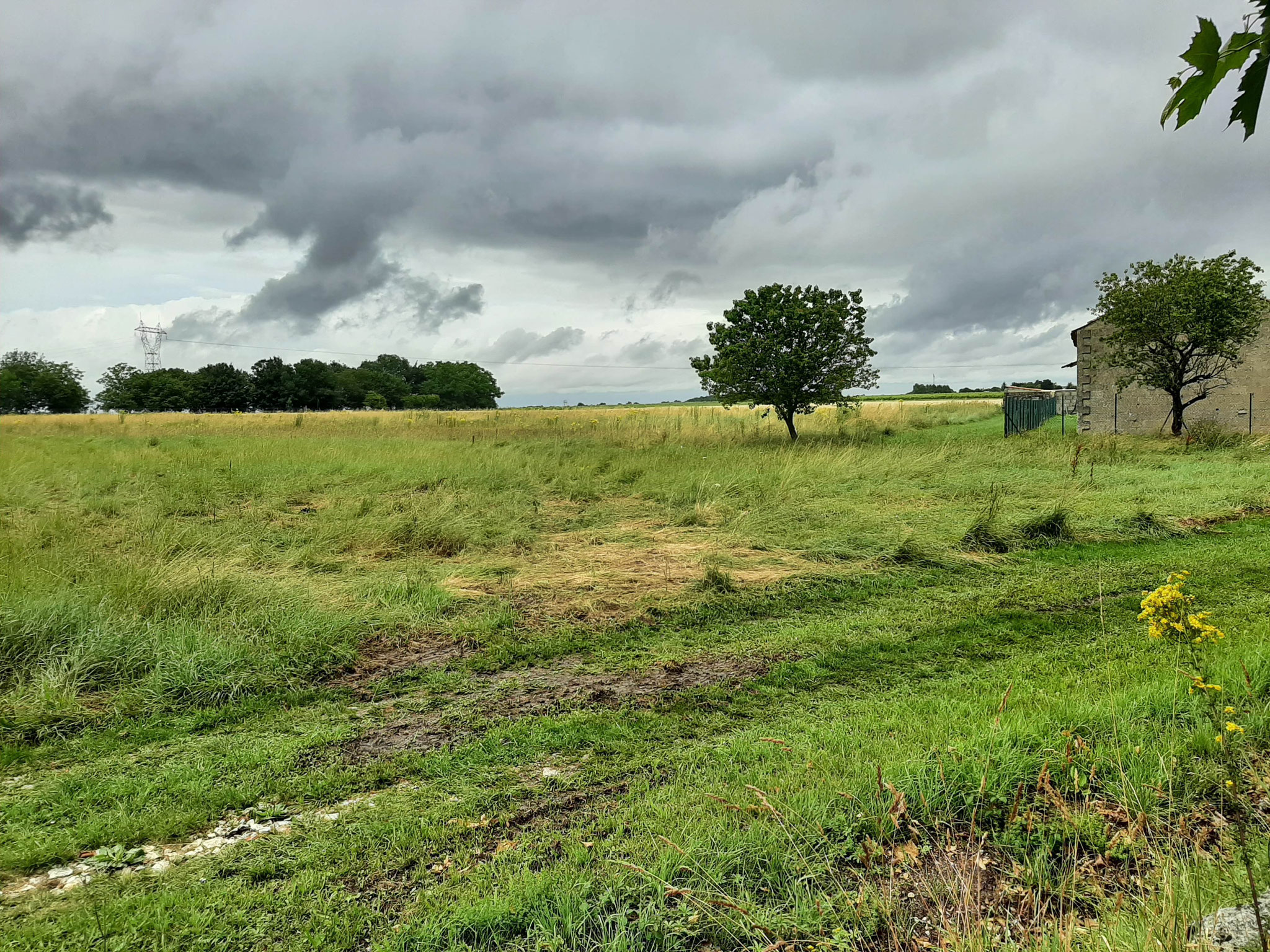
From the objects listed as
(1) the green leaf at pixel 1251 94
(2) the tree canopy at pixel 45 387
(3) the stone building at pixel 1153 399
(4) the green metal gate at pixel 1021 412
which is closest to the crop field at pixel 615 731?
(1) the green leaf at pixel 1251 94

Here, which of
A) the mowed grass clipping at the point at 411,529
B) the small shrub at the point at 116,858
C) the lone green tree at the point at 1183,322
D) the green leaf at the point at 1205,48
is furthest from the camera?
the lone green tree at the point at 1183,322

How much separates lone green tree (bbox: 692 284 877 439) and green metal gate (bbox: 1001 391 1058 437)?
718cm

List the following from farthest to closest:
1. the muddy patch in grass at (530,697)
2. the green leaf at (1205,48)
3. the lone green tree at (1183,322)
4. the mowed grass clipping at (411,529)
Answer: the lone green tree at (1183,322) < the mowed grass clipping at (411,529) < the muddy patch in grass at (530,697) < the green leaf at (1205,48)

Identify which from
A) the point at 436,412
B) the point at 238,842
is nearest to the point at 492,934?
the point at 238,842

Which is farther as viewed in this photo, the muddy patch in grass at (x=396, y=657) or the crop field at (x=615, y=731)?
the muddy patch in grass at (x=396, y=657)

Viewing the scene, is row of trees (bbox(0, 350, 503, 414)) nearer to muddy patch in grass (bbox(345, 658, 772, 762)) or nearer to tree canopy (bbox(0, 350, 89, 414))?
tree canopy (bbox(0, 350, 89, 414))

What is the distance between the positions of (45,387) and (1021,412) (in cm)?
10253

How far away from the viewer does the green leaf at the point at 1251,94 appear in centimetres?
102

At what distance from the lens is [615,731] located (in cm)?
414

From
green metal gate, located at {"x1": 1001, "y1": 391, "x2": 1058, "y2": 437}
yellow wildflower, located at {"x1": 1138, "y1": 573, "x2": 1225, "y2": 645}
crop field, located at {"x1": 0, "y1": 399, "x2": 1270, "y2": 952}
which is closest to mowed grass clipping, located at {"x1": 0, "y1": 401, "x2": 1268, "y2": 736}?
crop field, located at {"x1": 0, "y1": 399, "x2": 1270, "y2": 952}

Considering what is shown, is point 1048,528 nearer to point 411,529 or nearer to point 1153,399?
point 411,529

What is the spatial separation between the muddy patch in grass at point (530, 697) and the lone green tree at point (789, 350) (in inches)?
750

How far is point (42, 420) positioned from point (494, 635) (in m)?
42.1

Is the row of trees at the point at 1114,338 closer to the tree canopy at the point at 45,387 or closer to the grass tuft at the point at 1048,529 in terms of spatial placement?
the grass tuft at the point at 1048,529
